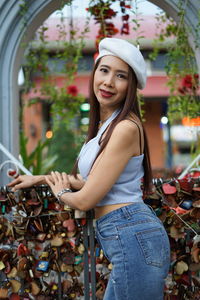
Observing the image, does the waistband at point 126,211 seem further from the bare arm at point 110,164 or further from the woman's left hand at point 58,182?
the woman's left hand at point 58,182

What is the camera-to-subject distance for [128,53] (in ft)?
5.21

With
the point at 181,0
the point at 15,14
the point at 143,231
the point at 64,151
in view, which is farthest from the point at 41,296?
the point at 64,151

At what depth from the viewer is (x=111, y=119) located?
1.65 metres

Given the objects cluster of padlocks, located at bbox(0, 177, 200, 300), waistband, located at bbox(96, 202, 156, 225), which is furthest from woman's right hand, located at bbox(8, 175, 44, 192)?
waistband, located at bbox(96, 202, 156, 225)

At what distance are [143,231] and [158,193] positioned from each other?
0.64m

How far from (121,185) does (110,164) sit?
118mm

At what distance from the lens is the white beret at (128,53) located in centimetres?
159

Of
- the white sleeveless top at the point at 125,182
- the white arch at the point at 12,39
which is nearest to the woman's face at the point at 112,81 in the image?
the white sleeveless top at the point at 125,182

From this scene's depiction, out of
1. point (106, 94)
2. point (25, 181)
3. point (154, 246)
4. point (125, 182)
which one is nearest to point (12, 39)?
point (25, 181)

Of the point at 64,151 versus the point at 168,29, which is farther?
the point at 64,151

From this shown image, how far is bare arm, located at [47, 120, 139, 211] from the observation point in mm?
1467

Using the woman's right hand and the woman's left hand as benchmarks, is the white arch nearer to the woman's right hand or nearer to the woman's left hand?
the woman's right hand

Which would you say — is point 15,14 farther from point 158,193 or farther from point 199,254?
point 199,254

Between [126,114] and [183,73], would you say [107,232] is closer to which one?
[126,114]
